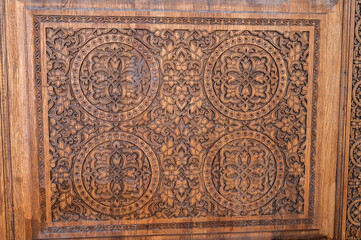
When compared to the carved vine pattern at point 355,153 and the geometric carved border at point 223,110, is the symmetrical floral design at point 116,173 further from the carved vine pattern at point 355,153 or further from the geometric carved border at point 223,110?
the carved vine pattern at point 355,153

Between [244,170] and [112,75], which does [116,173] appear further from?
[244,170]

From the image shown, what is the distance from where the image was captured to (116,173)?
113 centimetres

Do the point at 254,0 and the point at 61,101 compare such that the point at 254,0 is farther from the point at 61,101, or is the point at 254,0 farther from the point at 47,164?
the point at 47,164

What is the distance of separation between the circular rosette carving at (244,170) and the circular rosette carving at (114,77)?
368 millimetres

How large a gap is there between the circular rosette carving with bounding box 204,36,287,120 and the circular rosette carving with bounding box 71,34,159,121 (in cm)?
25

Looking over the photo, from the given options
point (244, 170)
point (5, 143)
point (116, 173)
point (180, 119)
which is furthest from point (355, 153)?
point (5, 143)

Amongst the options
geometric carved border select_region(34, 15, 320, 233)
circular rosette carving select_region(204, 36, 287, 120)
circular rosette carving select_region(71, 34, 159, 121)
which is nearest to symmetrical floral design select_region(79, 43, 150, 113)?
circular rosette carving select_region(71, 34, 159, 121)

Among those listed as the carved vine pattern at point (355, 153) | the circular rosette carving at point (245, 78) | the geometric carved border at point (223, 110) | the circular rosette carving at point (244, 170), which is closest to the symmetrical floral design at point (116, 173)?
the geometric carved border at point (223, 110)

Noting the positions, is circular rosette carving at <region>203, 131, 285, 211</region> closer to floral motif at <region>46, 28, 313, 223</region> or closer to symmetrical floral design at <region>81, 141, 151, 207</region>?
floral motif at <region>46, 28, 313, 223</region>

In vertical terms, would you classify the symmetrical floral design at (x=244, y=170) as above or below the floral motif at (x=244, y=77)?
below

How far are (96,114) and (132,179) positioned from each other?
0.30 meters

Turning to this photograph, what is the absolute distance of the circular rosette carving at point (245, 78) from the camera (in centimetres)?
113

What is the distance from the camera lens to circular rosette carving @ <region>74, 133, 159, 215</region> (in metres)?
1.13

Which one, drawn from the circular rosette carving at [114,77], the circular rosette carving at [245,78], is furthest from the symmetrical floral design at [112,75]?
the circular rosette carving at [245,78]
